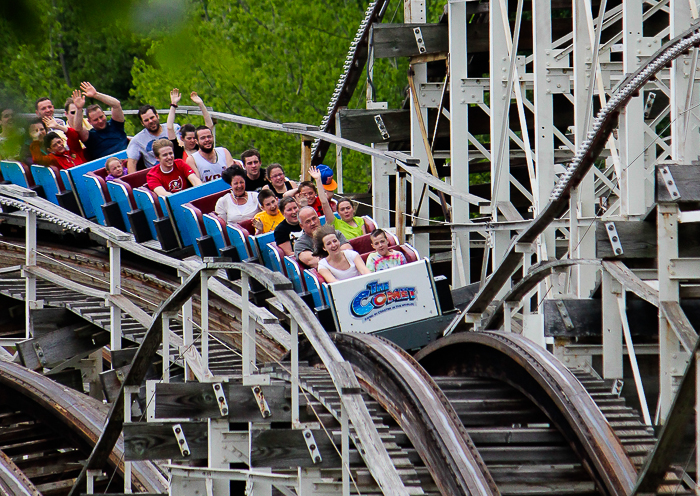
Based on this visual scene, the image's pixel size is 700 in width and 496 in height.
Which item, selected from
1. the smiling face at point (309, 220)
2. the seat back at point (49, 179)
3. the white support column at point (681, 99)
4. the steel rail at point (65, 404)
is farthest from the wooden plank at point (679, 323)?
the seat back at point (49, 179)

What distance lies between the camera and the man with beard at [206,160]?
10297 millimetres

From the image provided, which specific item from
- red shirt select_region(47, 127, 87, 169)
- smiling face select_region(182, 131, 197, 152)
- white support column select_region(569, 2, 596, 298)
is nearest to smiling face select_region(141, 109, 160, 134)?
smiling face select_region(182, 131, 197, 152)

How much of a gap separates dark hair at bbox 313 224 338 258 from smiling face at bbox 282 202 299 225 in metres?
0.63

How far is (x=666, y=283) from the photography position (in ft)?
15.9

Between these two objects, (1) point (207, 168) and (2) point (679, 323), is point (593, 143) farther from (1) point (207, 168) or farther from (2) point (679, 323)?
(1) point (207, 168)

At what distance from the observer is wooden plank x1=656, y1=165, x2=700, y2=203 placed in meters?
4.71

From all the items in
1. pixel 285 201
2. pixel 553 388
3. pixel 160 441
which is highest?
pixel 285 201

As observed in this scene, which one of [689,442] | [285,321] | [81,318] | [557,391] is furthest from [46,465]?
[689,442]

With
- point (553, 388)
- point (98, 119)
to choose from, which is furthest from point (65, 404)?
point (553, 388)

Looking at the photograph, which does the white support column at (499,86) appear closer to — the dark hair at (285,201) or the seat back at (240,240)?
the dark hair at (285,201)

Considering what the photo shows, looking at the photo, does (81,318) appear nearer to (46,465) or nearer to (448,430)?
(46,465)

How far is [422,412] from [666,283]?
4.33 ft

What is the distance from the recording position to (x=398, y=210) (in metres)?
9.02

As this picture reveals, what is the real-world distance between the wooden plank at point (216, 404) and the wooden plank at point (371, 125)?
19.0 feet
